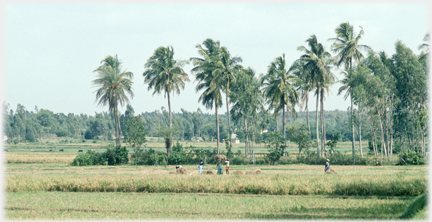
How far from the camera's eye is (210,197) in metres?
22.1

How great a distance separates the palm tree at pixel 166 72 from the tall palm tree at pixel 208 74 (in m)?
2.10

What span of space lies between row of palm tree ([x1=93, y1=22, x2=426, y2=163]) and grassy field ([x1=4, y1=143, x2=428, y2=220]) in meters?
27.0

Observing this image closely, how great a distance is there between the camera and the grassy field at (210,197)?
17531 mm

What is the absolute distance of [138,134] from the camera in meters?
51.2

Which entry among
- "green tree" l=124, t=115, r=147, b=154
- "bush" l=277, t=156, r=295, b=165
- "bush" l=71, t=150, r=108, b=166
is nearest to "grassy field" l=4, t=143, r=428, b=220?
"bush" l=71, t=150, r=108, b=166

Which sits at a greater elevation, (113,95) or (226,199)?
(113,95)

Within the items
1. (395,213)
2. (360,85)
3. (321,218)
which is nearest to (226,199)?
(321,218)

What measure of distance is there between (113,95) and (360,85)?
106 feet

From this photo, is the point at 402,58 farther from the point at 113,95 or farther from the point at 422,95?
the point at 113,95

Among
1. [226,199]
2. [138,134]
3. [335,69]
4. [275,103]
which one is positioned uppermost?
[335,69]

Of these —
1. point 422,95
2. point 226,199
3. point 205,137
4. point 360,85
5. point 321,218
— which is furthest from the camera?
point 205,137

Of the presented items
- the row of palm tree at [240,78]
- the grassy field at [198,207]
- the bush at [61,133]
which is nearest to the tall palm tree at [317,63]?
the row of palm tree at [240,78]

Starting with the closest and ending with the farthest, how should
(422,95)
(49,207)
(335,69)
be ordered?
(49,207) → (422,95) → (335,69)

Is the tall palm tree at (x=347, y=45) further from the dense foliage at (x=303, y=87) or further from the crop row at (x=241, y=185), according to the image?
the crop row at (x=241, y=185)
